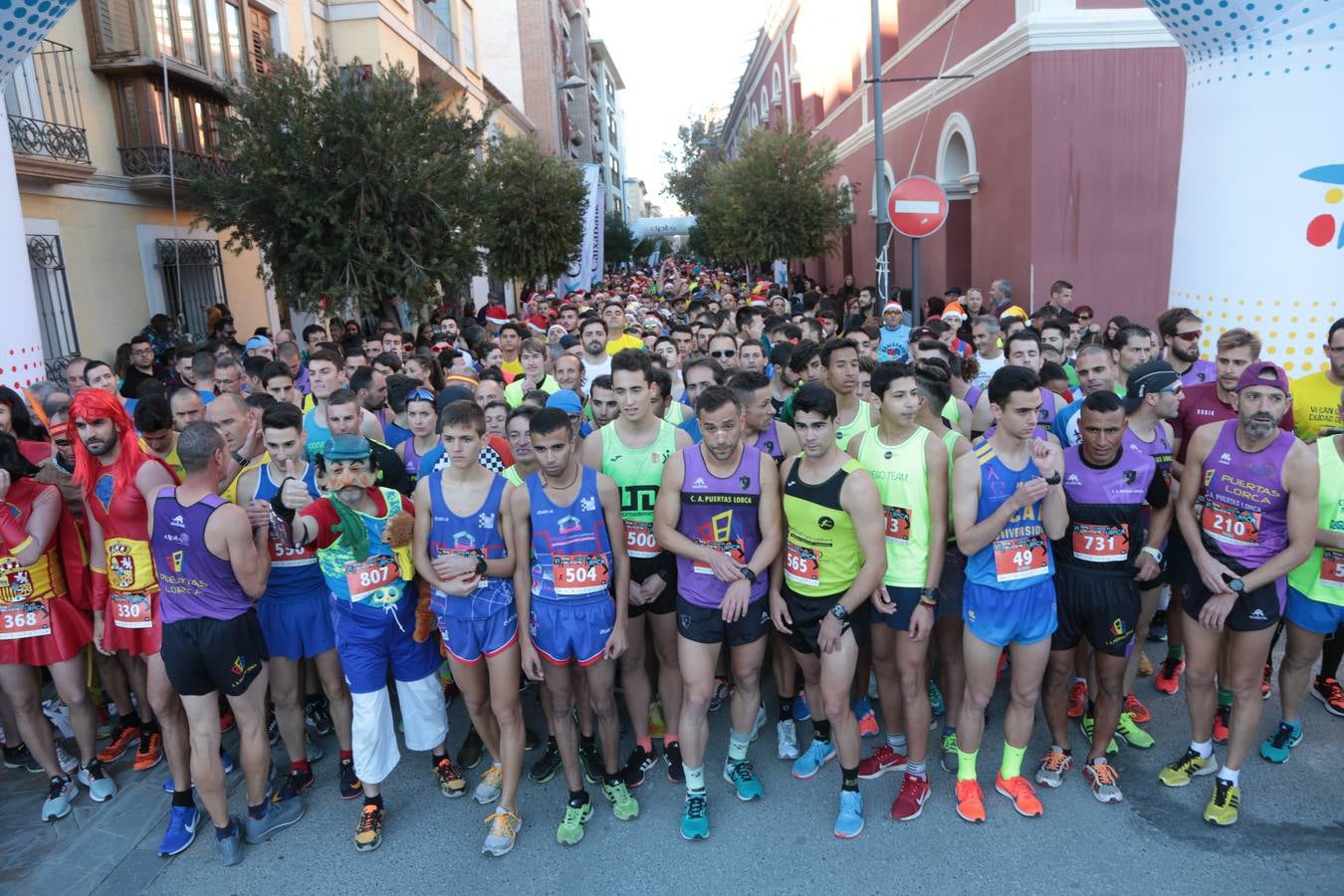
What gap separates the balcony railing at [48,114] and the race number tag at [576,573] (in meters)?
9.54

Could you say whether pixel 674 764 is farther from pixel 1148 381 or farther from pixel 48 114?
pixel 48 114

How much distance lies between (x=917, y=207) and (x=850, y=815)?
752 centimetres

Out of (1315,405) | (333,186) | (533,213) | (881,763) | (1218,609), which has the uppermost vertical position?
(533,213)

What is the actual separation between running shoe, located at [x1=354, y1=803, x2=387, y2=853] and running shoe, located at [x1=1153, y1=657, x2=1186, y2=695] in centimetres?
449

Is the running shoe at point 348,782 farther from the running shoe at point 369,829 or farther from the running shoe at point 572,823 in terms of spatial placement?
the running shoe at point 572,823

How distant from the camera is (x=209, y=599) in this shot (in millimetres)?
4012

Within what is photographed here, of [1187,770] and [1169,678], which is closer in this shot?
[1187,770]

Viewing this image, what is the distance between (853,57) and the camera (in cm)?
2472

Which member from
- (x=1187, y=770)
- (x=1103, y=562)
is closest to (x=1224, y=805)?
(x=1187, y=770)

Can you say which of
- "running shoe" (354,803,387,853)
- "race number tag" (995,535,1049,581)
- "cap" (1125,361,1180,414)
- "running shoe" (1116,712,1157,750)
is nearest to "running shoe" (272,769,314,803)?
"running shoe" (354,803,387,853)

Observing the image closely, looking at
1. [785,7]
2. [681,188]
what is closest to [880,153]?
[785,7]

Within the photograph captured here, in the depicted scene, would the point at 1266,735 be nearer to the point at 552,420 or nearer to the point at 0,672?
the point at 552,420

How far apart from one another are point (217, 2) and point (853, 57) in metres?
17.0

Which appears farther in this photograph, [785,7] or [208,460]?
[785,7]
